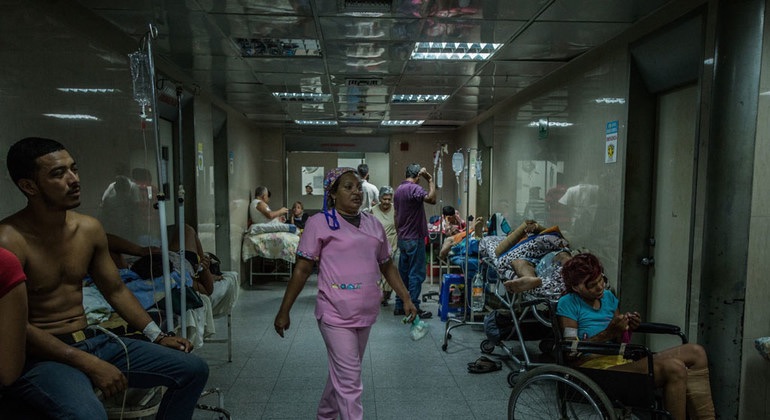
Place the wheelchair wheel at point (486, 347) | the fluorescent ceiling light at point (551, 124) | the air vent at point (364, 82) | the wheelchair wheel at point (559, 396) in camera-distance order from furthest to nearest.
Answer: the air vent at point (364, 82), the fluorescent ceiling light at point (551, 124), the wheelchair wheel at point (486, 347), the wheelchair wheel at point (559, 396)

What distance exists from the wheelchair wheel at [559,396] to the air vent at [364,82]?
324cm

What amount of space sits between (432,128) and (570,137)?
5013 mm

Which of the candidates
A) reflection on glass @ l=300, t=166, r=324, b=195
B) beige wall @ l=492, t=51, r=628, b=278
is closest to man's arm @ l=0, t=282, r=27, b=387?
beige wall @ l=492, t=51, r=628, b=278

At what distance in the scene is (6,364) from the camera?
1.51 m

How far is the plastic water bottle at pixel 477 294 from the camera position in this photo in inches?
182

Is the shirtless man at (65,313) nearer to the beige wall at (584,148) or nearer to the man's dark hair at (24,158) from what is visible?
the man's dark hair at (24,158)

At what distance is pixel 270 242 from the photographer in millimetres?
6977

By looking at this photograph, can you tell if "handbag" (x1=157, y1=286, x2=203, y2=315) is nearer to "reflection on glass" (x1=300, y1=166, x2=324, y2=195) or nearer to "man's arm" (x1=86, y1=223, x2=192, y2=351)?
"man's arm" (x1=86, y1=223, x2=192, y2=351)

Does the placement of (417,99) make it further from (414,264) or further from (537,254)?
(537,254)

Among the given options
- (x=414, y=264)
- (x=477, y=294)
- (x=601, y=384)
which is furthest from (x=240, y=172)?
(x=601, y=384)

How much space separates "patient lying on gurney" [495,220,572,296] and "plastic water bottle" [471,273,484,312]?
1.51 feet

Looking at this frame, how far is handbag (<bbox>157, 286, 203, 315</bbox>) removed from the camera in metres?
2.81

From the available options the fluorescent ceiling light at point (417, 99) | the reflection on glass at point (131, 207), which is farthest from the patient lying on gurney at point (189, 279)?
the fluorescent ceiling light at point (417, 99)

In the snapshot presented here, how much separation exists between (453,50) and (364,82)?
1.31 metres
